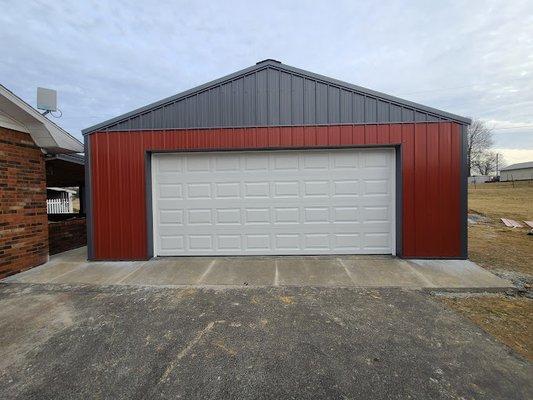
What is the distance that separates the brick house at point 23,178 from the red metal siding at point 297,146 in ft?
3.03

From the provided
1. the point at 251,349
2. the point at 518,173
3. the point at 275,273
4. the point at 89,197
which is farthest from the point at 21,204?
the point at 518,173

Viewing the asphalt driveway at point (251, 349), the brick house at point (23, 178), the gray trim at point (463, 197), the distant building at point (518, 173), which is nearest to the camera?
the asphalt driveway at point (251, 349)

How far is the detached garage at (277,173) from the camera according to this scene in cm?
602

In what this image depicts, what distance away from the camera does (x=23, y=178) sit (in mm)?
5664

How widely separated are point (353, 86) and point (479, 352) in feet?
16.9

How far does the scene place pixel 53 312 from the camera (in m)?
3.83

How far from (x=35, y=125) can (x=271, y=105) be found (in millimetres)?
4926

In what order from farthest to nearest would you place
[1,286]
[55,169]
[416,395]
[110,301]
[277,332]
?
[55,169] < [1,286] < [110,301] < [277,332] < [416,395]

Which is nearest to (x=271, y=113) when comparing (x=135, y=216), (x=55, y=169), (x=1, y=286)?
(x=135, y=216)

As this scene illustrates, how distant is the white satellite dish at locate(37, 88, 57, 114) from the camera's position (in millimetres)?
7409

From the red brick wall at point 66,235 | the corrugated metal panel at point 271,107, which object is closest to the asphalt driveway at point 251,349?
the red brick wall at point 66,235

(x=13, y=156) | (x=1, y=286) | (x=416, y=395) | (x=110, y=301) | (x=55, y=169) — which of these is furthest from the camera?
(x=55, y=169)

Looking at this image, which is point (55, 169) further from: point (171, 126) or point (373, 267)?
point (373, 267)

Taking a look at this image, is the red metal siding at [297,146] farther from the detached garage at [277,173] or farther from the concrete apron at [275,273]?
the concrete apron at [275,273]
